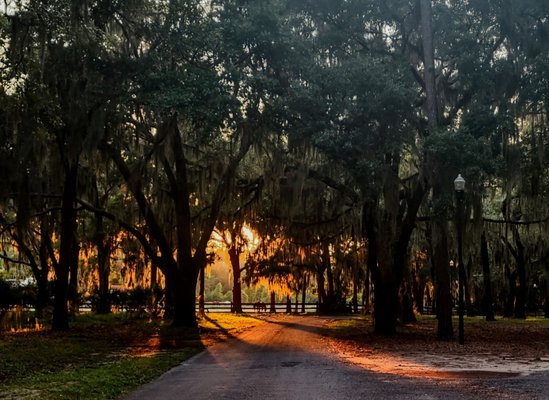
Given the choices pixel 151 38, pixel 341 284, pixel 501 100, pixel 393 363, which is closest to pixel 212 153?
pixel 151 38

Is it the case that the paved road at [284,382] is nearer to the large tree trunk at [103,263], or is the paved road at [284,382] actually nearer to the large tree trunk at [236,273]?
the large tree trunk at [103,263]

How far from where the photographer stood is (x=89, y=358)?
13555 millimetres

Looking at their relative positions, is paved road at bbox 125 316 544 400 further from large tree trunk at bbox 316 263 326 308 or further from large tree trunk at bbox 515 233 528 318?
large tree trunk at bbox 316 263 326 308

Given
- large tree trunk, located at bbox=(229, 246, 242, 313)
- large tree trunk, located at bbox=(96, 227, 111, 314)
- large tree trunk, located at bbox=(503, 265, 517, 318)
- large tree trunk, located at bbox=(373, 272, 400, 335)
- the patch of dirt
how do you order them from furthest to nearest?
large tree trunk, located at bbox=(229, 246, 242, 313), large tree trunk, located at bbox=(503, 265, 517, 318), large tree trunk, located at bbox=(96, 227, 111, 314), large tree trunk, located at bbox=(373, 272, 400, 335), the patch of dirt

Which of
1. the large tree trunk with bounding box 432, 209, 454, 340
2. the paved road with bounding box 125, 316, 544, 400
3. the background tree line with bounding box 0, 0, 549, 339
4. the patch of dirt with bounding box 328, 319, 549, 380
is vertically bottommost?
the patch of dirt with bounding box 328, 319, 549, 380

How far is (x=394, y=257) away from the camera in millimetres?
21719

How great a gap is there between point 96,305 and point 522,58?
27.4 meters

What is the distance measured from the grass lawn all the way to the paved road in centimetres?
58

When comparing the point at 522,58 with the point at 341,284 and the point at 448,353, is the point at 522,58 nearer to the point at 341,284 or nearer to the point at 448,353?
the point at 448,353

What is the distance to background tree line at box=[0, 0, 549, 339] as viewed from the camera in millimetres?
15031

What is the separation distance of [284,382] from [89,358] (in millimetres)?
5853

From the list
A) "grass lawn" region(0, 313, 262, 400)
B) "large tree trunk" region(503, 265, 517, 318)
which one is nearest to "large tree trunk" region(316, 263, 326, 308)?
"large tree trunk" region(503, 265, 517, 318)

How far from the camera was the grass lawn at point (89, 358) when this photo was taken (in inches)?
357

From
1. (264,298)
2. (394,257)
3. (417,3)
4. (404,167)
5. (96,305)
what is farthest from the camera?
(264,298)
